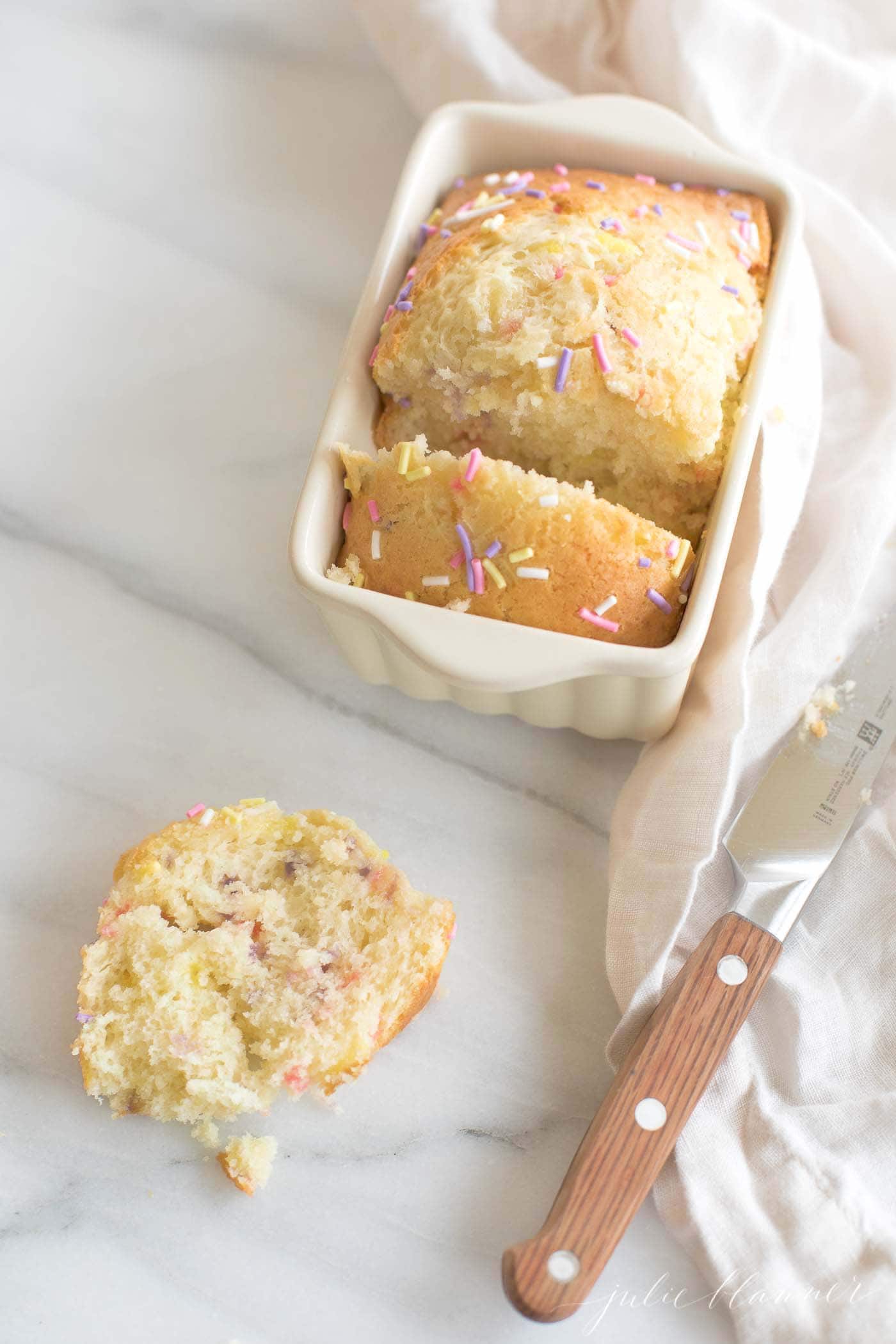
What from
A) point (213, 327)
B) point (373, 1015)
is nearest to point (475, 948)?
point (373, 1015)

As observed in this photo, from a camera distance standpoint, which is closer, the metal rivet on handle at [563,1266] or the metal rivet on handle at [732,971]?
the metal rivet on handle at [563,1266]

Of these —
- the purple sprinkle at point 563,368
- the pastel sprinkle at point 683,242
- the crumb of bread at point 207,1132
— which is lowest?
the crumb of bread at point 207,1132

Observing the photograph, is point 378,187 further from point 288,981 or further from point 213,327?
point 288,981

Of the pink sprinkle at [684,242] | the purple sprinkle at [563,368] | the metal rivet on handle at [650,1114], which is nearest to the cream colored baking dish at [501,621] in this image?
the pink sprinkle at [684,242]

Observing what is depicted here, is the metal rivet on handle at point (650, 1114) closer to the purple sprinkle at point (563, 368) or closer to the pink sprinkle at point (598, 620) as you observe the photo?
the pink sprinkle at point (598, 620)

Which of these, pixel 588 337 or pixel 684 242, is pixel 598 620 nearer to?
pixel 588 337
